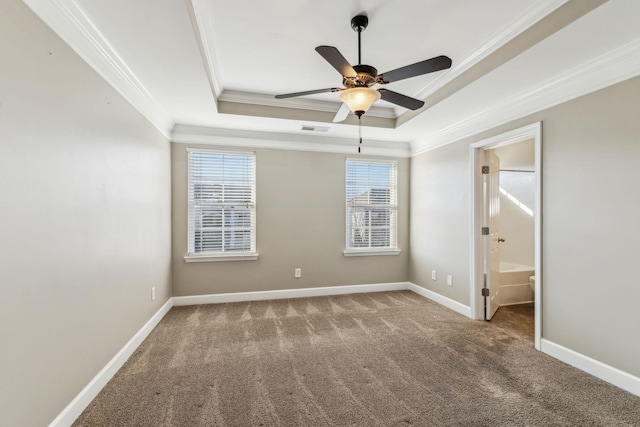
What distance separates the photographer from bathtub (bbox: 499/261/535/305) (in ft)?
13.9

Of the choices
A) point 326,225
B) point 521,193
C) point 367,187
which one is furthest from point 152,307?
point 521,193

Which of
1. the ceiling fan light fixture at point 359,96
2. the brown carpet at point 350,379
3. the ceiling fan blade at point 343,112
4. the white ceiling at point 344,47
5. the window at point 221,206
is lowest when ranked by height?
the brown carpet at point 350,379

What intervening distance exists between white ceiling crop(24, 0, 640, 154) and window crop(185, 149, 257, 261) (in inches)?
32.1

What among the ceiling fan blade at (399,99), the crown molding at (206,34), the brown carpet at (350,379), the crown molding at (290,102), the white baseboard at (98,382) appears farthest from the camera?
the crown molding at (290,102)

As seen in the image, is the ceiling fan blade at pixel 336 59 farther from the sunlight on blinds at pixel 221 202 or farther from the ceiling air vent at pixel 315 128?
the sunlight on blinds at pixel 221 202

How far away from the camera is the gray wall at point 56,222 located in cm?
137

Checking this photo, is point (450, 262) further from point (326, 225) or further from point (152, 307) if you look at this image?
point (152, 307)

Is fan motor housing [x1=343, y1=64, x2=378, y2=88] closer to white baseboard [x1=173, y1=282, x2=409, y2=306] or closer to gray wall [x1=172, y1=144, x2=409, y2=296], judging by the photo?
gray wall [x1=172, y1=144, x2=409, y2=296]

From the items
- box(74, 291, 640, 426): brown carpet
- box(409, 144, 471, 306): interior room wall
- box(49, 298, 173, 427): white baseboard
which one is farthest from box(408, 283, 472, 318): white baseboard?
box(49, 298, 173, 427): white baseboard

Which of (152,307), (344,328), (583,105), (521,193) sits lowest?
(344,328)

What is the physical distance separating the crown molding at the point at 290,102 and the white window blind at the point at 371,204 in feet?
3.14

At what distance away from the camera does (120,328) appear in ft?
8.14

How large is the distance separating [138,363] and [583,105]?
4.28 meters

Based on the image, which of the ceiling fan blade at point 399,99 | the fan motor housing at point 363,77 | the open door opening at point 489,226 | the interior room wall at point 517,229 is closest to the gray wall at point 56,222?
the fan motor housing at point 363,77
